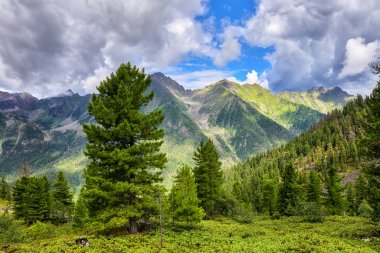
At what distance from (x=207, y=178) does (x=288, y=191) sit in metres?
26.1

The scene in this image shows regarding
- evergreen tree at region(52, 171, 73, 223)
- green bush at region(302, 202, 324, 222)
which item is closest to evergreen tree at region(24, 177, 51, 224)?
evergreen tree at region(52, 171, 73, 223)

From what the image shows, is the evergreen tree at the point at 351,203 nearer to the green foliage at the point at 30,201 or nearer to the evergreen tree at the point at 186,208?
the evergreen tree at the point at 186,208

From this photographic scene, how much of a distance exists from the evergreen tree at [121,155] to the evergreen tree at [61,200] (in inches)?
2382

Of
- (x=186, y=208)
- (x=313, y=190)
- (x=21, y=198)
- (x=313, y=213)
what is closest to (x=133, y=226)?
(x=186, y=208)

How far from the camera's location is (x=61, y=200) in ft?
276

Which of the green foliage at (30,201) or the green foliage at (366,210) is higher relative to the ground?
the green foliage at (30,201)

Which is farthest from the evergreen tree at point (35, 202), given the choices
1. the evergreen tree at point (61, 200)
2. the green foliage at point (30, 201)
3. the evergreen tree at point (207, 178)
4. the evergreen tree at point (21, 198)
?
the evergreen tree at point (207, 178)

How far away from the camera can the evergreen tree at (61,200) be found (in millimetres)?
79500

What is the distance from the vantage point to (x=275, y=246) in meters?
24.0

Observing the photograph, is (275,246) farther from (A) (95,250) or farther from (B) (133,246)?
(A) (95,250)

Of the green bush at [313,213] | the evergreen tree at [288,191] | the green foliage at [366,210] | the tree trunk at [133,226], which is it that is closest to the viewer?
the tree trunk at [133,226]

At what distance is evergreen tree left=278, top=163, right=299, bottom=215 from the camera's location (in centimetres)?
7212

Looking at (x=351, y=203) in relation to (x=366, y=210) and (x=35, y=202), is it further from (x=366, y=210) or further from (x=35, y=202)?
(x=35, y=202)

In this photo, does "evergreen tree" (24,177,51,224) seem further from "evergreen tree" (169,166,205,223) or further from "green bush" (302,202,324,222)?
"green bush" (302,202,324,222)
